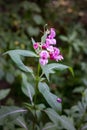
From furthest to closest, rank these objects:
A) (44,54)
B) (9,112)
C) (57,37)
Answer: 1. (57,37)
2. (9,112)
3. (44,54)

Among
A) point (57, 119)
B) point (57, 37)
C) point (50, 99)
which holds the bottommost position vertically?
point (57, 119)

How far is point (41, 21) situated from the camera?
396 cm

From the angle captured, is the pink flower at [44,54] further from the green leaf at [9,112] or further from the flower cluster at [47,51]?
the green leaf at [9,112]

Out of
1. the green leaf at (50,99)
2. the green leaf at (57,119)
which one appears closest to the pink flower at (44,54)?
the green leaf at (50,99)

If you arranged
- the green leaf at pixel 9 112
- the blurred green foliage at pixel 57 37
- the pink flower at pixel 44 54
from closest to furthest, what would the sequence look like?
the pink flower at pixel 44 54 < the green leaf at pixel 9 112 < the blurred green foliage at pixel 57 37

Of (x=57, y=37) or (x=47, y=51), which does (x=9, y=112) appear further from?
(x=57, y=37)

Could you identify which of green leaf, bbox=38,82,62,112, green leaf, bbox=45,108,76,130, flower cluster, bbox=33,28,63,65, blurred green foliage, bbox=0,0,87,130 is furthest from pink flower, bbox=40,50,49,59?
blurred green foliage, bbox=0,0,87,130

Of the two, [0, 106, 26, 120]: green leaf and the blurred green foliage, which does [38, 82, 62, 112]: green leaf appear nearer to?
[0, 106, 26, 120]: green leaf

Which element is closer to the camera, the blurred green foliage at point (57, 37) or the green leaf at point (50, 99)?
the green leaf at point (50, 99)

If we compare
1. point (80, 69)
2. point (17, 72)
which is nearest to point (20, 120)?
point (17, 72)

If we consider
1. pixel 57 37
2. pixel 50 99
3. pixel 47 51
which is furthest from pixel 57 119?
pixel 57 37

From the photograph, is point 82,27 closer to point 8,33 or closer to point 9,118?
point 8,33

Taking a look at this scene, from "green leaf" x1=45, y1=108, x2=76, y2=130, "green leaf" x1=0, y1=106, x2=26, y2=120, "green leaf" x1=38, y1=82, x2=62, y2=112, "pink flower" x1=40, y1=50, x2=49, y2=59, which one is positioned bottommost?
"green leaf" x1=45, y1=108, x2=76, y2=130

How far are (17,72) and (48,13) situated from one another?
132 centimetres
